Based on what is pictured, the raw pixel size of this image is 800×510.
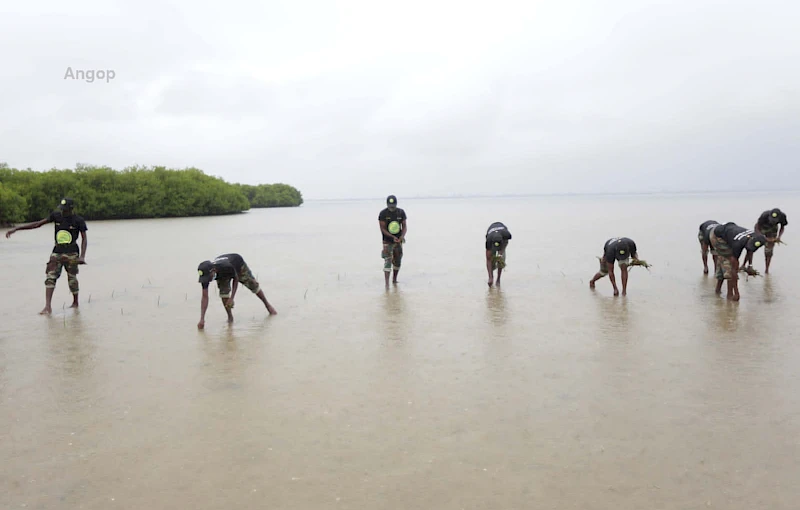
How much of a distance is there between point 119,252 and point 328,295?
13218mm

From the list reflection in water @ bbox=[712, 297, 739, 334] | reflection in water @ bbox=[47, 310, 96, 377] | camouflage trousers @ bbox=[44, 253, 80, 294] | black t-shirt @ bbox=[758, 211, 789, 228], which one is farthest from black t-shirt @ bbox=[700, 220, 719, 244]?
camouflage trousers @ bbox=[44, 253, 80, 294]

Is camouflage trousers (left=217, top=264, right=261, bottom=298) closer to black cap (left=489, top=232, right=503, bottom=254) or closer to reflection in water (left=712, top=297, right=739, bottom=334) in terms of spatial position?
black cap (left=489, top=232, right=503, bottom=254)

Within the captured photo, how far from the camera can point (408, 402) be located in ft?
19.1

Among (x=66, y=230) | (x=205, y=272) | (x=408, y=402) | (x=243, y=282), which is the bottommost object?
(x=408, y=402)

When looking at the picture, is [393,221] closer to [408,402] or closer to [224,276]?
[224,276]

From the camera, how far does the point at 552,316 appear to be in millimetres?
9602

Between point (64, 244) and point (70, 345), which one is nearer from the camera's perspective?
point (70, 345)

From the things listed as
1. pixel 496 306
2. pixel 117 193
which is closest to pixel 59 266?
pixel 496 306

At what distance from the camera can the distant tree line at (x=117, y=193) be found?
52.8 metres

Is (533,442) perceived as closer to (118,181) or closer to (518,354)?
(518,354)

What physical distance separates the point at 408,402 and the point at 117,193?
61.0 meters

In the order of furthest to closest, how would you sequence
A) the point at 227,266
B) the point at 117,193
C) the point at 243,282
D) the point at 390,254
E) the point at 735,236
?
the point at 117,193, the point at 390,254, the point at 735,236, the point at 243,282, the point at 227,266

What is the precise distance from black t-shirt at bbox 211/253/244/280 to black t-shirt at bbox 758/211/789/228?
10410mm

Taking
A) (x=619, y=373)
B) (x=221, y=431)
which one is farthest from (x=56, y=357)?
(x=619, y=373)
